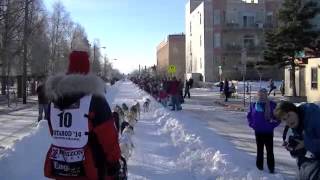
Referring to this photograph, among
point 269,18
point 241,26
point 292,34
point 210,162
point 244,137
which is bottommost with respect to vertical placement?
point 244,137

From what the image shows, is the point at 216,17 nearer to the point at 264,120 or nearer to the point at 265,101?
the point at 265,101

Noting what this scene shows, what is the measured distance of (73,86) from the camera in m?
5.19

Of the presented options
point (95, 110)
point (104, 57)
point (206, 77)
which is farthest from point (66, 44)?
point (95, 110)

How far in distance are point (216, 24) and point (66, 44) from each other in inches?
935

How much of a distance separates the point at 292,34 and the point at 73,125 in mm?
37539

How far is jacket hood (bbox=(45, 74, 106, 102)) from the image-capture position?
17.0 feet

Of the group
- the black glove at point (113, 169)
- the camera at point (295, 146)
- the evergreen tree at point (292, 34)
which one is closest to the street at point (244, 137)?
the camera at point (295, 146)

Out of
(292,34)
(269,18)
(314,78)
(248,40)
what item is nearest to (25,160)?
(314,78)

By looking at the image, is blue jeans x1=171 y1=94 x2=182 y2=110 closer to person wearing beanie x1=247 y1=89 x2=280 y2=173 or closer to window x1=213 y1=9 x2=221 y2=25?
person wearing beanie x1=247 y1=89 x2=280 y2=173

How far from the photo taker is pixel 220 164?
38.8 feet

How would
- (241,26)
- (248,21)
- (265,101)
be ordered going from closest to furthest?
Result: 1. (265,101)
2. (241,26)
3. (248,21)

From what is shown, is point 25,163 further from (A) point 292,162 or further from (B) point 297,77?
(B) point 297,77

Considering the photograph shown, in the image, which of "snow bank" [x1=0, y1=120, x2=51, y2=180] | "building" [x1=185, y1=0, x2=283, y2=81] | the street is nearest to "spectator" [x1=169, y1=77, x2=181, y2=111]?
the street

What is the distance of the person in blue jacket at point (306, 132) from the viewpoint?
Answer: 5859mm
